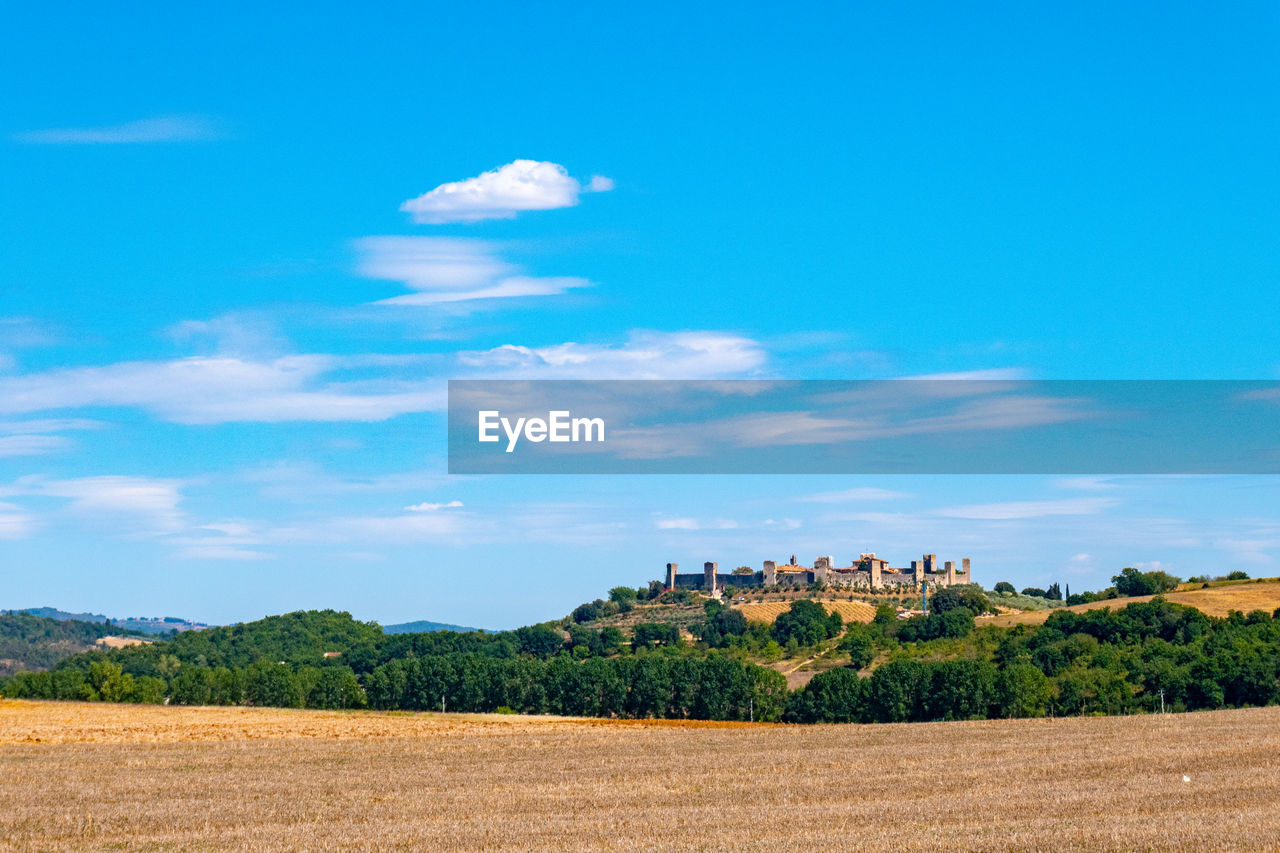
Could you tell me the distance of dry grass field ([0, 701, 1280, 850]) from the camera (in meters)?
32.1

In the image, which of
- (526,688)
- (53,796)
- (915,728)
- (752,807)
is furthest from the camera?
(526,688)

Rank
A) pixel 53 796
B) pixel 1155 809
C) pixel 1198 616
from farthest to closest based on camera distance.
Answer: pixel 1198 616 → pixel 53 796 → pixel 1155 809

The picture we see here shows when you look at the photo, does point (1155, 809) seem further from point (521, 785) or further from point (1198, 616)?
point (1198, 616)

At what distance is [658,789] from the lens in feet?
155

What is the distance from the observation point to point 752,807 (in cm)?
4022

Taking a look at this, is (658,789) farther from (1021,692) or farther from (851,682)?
(851,682)

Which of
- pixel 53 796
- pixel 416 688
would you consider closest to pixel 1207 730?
pixel 53 796

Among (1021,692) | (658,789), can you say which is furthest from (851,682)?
(658,789)

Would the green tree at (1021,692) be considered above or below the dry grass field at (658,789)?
below

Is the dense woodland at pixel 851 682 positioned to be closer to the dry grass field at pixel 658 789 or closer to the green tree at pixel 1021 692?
the green tree at pixel 1021 692

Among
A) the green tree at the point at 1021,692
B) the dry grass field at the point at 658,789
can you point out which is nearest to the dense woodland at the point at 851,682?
the green tree at the point at 1021,692

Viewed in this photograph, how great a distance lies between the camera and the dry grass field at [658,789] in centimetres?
3206

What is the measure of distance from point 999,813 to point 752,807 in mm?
7773

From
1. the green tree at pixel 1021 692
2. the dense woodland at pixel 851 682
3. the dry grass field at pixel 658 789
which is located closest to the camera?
the dry grass field at pixel 658 789
